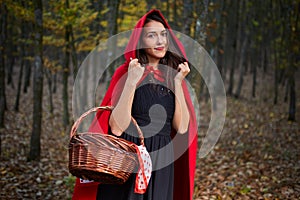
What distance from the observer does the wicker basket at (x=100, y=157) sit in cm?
232

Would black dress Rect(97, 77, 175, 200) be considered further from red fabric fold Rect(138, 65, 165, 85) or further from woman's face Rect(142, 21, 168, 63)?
woman's face Rect(142, 21, 168, 63)

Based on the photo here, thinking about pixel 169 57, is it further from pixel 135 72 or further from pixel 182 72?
pixel 135 72

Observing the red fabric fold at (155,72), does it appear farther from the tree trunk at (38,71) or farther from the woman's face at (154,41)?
the tree trunk at (38,71)

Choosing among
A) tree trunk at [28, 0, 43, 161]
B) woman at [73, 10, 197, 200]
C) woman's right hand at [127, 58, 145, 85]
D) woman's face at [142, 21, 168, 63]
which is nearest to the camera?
woman's right hand at [127, 58, 145, 85]

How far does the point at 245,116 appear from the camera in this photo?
13.6m

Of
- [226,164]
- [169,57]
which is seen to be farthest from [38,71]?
[169,57]

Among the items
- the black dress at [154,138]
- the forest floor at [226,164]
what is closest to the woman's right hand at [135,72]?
the black dress at [154,138]

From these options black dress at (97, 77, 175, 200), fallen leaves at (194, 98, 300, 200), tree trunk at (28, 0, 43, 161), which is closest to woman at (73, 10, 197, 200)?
black dress at (97, 77, 175, 200)

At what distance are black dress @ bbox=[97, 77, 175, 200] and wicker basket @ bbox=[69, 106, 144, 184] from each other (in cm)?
44

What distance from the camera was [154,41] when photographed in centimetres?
302

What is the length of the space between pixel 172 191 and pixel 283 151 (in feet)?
19.0

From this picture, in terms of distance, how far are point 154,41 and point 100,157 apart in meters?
1.25

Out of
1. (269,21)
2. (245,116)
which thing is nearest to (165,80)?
(245,116)

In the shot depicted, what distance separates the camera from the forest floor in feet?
18.7
